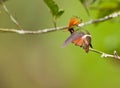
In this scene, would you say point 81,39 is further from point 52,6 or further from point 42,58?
point 42,58

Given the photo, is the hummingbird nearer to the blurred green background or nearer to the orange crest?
the orange crest

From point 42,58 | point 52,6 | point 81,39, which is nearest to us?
point 81,39

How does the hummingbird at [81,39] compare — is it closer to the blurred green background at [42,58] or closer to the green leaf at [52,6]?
the green leaf at [52,6]

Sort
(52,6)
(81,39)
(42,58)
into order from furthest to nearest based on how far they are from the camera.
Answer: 1. (42,58)
2. (52,6)
3. (81,39)

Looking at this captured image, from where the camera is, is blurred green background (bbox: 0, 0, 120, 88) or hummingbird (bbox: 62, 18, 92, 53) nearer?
hummingbird (bbox: 62, 18, 92, 53)

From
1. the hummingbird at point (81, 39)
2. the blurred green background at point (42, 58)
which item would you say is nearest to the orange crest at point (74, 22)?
the hummingbird at point (81, 39)

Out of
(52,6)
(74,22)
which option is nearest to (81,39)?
(74,22)

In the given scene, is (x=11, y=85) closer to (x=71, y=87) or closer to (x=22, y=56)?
(x=22, y=56)

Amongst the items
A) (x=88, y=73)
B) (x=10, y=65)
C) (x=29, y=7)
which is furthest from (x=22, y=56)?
(x=88, y=73)

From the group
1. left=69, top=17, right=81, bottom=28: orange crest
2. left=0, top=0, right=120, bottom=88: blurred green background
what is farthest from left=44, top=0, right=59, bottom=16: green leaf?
left=0, top=0, right=120, bottom=88: blurred green background
